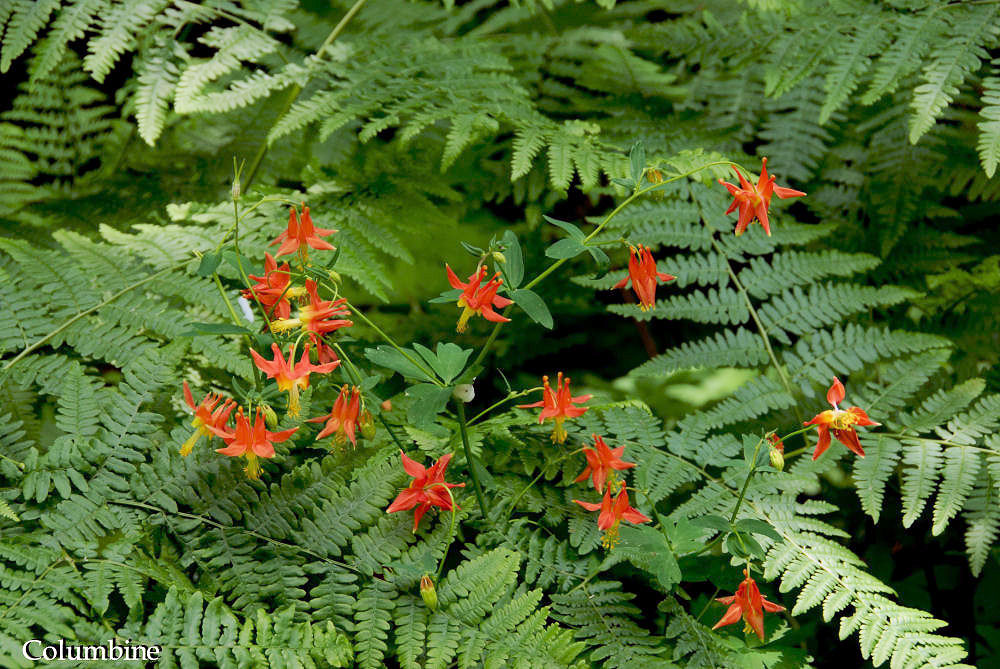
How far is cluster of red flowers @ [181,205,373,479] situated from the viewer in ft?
3.79

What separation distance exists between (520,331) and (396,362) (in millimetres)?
1338

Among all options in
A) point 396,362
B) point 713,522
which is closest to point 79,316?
point 396,362

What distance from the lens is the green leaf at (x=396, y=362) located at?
3.96 ft

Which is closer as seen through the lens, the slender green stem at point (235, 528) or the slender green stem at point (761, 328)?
the slender green stem at point (235, 528)

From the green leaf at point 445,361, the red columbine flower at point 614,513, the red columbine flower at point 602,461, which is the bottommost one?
the red columbine flower at point 614,513

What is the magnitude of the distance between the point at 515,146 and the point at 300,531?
3.64ft

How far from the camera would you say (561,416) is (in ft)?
4.27

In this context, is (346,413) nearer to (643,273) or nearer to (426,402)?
(426,402)

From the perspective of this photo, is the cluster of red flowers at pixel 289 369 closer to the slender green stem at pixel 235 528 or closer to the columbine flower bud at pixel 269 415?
the columbine flower bud at pixel 269 415

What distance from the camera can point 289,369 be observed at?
45.3 inches

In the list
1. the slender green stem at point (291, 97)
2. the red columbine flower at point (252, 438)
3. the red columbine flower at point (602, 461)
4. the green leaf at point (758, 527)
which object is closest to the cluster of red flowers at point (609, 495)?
the red columbine flower at point (602, 461)

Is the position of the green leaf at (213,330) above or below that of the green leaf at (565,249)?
below

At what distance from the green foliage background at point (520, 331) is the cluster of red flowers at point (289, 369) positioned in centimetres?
16

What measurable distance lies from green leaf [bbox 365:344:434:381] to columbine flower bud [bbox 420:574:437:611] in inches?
13.0
